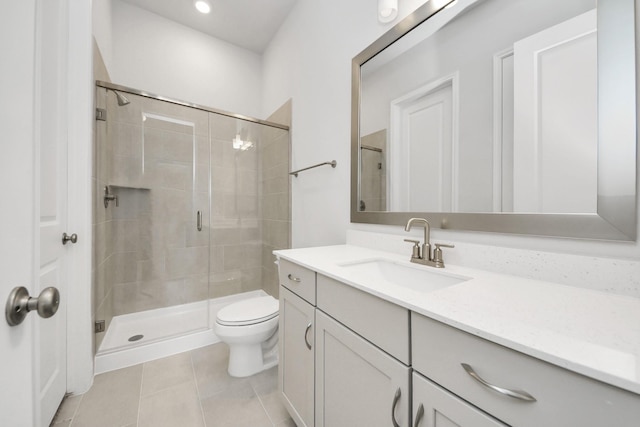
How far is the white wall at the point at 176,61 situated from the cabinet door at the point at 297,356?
2.22 m

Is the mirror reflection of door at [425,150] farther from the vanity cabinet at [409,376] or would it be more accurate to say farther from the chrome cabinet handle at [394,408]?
the chrome cabinet handle at [394,408]

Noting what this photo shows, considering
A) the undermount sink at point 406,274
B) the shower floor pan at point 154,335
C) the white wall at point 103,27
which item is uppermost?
the white wall at point 103,27

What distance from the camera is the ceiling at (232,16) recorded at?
2135 mm

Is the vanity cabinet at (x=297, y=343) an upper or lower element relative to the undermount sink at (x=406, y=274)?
lower

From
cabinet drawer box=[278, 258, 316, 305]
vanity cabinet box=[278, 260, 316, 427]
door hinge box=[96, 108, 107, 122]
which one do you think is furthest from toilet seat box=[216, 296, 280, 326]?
door hinge box=[96, 108, 107, 122]

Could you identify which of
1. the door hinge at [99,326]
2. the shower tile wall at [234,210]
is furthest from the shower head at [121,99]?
the door hinge at [99,326]

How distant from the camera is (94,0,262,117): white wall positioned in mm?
2154

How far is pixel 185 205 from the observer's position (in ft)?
7.70

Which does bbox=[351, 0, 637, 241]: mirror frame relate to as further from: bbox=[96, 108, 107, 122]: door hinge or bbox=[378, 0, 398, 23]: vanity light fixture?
bbox=[96, 108, 107, 122]: door hinge

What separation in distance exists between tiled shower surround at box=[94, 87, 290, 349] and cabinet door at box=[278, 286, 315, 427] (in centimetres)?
117

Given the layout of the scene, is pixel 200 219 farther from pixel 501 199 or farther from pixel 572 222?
pixel 572 222

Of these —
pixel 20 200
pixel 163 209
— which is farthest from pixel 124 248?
pixel 20 200

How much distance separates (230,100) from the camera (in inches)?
108

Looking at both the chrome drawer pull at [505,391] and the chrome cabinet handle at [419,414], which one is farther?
the chrome cabinet handle at [419,414]
